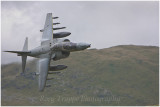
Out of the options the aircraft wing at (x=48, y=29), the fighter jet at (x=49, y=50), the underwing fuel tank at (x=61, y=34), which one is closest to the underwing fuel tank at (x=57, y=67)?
the fighter jet at (x=49, y=50)

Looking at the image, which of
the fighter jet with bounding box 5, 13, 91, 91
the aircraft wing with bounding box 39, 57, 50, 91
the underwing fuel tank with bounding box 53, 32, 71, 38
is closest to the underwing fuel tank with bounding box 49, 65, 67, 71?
the fighter jet with bounding box 5, 13, 91, 91

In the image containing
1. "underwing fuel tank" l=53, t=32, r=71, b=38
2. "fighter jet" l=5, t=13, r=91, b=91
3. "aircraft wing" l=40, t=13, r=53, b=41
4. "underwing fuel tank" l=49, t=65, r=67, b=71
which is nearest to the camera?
"fighter jet" l=5, t=13, r=91, b=91

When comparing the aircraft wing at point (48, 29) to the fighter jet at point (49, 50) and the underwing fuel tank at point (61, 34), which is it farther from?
the underwing fuel tank at point (61, 34)

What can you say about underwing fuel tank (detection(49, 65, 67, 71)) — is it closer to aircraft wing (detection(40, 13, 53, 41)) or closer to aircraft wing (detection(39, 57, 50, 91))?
aircraft wing (detection(39, 57, 50, 91))

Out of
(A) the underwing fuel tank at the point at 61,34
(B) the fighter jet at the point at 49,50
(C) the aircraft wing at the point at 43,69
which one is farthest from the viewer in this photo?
(A) the underwing fuel tank at the point at 61,34

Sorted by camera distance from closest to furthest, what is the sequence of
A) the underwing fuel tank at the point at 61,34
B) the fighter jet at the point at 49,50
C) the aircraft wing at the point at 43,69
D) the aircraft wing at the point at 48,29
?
the fighter jet at the point at 49,50, the aircraft wing at the point at 43,69, the underwing fuel tank at the point at 61,34, the aircraft wing at the point at 48,29

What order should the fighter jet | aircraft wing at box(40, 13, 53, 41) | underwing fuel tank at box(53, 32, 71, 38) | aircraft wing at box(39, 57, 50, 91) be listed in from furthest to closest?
1. aircraft wing at box(40, 13, 53, 41)
2. underwing fuel tank at box(53, 32, 71, 38)
3. aircraft wing at box(39, 57, 50, 91)
4. the fighter jet

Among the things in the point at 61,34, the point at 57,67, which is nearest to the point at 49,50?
the point at 57,67

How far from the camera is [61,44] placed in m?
48.3

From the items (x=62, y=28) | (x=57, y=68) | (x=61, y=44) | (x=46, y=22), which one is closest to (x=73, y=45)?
(x=61, y=44)

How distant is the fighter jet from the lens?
47594 millimetres

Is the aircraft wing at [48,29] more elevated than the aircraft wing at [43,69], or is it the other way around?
the aircraft wing at [48,29]

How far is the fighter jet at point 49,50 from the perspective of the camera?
4759 cm

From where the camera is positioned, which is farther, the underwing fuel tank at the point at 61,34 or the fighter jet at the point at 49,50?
the underwing fuel tank at the point at 61,34
